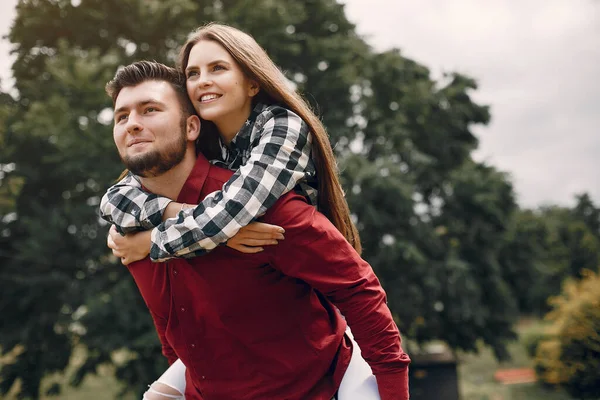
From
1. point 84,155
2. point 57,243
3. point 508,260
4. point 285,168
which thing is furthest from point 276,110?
point 508,260

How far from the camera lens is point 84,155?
7438 millimetres

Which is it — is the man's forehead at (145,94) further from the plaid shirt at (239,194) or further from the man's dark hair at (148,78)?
the plaid shirt at (239,194)

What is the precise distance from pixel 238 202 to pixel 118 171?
20.9ft

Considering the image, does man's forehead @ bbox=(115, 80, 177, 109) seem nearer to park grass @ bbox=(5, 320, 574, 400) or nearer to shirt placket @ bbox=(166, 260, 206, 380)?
shirt placket @ bbox=(166, 260, 206, 380)

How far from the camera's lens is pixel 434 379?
914 centimetres

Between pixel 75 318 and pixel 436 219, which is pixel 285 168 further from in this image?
pixel 436 219

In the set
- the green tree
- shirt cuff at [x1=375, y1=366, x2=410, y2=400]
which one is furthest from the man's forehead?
the green tree

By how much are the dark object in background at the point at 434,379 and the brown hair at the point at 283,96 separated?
7.87 metres

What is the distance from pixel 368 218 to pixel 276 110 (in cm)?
645

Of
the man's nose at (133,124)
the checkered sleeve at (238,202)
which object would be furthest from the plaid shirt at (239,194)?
the man's nose at (133,124)

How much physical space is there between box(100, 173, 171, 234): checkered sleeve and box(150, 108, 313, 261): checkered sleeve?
0.35ft

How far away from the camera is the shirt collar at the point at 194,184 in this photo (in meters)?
1.84

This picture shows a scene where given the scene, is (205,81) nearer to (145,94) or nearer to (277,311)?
(145,94)

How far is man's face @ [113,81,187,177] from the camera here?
180 centimetres
